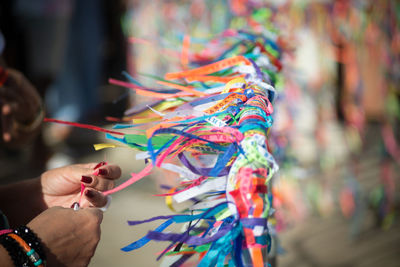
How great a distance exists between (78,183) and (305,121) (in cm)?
258

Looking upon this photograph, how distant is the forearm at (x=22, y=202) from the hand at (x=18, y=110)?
1.73ft

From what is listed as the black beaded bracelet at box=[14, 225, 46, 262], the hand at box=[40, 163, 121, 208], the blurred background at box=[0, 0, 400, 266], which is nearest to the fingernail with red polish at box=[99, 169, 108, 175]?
the hand at box=[40, 163, 121, 208]

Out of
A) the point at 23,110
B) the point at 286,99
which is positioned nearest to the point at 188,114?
the point at 23,110

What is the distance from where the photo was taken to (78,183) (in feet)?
2.63

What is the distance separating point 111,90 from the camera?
6.88 metres

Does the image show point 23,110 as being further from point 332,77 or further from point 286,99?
point 332,77

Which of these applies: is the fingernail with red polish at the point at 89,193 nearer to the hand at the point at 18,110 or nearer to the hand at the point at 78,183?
the hand at the point at 78,183

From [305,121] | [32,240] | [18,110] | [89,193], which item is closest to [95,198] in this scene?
[89,193]

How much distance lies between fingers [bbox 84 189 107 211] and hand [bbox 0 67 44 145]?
0.77 metres

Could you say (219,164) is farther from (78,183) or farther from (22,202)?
(22,202)

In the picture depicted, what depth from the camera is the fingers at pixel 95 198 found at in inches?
27.5

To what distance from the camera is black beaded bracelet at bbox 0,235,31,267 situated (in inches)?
23.9

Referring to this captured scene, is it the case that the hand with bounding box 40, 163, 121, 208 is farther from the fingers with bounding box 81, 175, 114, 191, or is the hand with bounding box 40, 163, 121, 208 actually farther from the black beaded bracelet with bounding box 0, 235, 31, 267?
the black beaded bracelet with bounding box 0, 235, 31, 267

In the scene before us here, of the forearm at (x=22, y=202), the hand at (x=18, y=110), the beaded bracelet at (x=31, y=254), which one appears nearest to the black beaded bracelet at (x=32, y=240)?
the beaded bracelet at (x=31, y=254)
